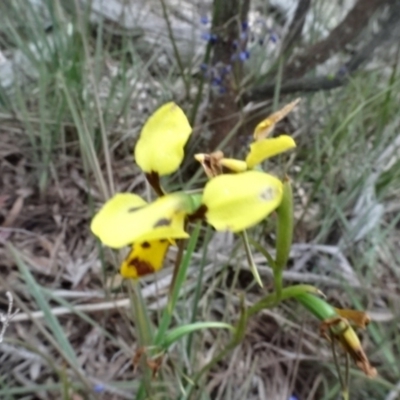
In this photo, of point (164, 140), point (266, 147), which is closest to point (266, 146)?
point (266, 147)

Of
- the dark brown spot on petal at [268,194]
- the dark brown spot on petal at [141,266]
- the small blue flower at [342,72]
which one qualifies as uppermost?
the dark brown spot on petal at [268,194]

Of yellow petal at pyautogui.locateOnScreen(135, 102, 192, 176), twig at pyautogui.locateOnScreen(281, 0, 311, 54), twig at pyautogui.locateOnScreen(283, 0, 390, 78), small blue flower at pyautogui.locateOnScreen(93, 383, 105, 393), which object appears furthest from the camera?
twig at pyautogui.locateOnScreen(281, 0, 311, 54)

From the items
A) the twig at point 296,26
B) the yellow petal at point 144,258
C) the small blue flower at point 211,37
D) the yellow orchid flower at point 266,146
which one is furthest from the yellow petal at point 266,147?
the twig at point 296,26

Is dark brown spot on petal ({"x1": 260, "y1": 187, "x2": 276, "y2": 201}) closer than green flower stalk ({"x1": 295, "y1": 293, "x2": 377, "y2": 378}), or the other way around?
dark brown spot on petal ({"x1": 260, "y1": 187, "x2": 276, "y2": 201})

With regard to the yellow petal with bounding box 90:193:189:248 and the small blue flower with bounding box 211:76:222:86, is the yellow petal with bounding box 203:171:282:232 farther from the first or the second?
the small blue flower with bounding box 211:76:222:86

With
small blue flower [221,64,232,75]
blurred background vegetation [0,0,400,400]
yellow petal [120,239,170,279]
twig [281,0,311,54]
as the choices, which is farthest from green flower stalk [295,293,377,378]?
twig [281,0,311,54]

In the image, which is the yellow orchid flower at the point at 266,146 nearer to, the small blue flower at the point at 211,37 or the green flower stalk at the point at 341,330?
the green flower stalk at the point at 341,330

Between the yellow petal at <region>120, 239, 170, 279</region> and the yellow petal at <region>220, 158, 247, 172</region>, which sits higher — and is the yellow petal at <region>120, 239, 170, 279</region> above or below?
below
